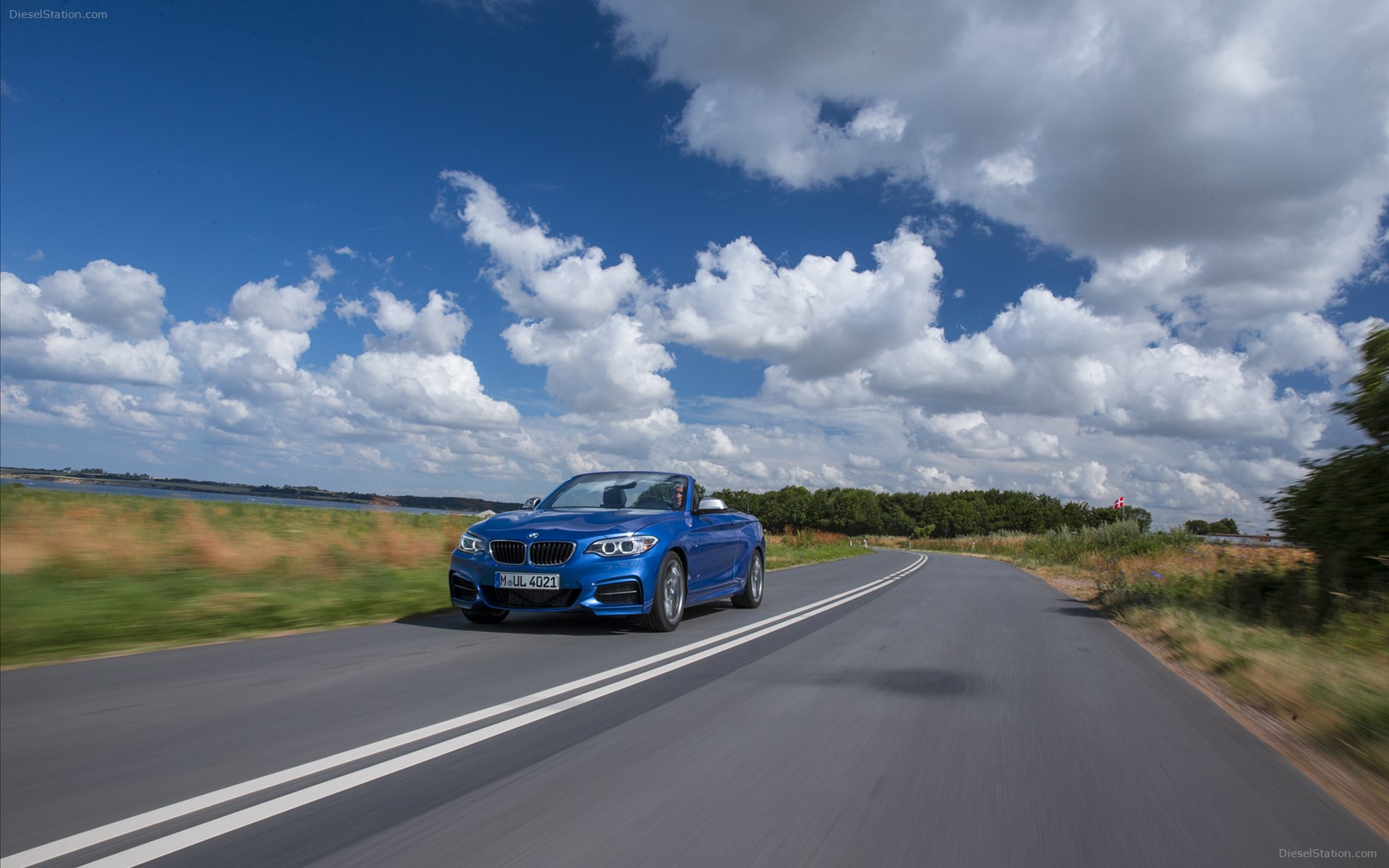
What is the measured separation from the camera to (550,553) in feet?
25.5

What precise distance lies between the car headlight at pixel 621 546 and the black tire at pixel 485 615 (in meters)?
1.10

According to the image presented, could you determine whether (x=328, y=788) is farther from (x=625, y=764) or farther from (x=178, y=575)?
(x=178, y=575)

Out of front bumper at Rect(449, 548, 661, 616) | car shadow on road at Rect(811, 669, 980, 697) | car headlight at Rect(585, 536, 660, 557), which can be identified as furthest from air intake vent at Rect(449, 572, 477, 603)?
car shadow on road at Rect(811, 669, 980, 697)

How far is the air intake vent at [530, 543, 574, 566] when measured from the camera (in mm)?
7719

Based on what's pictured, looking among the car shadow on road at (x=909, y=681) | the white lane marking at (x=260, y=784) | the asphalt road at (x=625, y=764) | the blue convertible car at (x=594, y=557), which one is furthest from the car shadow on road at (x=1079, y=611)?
the white lane marking at (x=260, y=784)

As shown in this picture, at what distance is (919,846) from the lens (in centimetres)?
289

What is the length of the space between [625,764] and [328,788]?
3.94ft

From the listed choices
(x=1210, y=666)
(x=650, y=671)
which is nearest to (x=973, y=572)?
(x=1210, y=666)

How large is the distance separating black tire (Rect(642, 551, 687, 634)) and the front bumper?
19 centimetres

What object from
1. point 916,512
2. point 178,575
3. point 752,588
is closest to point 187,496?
point 178,575

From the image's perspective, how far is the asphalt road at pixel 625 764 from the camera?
9.31 ft

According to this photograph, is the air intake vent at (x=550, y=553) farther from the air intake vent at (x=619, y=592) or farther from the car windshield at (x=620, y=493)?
the car windshield at (x=620, y=493)

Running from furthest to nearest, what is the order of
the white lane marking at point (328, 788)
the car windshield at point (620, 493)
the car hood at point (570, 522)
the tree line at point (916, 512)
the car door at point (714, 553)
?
the tree line at point (916, 512) → the car windshield at point (620, 493) → the car door at point (714, 553) → the car hood at point (570, 522) → the white lane marking at point (328, 788)

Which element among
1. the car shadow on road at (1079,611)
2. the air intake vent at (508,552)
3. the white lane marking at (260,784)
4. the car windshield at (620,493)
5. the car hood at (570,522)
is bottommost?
the white lane marking at (260,784)
